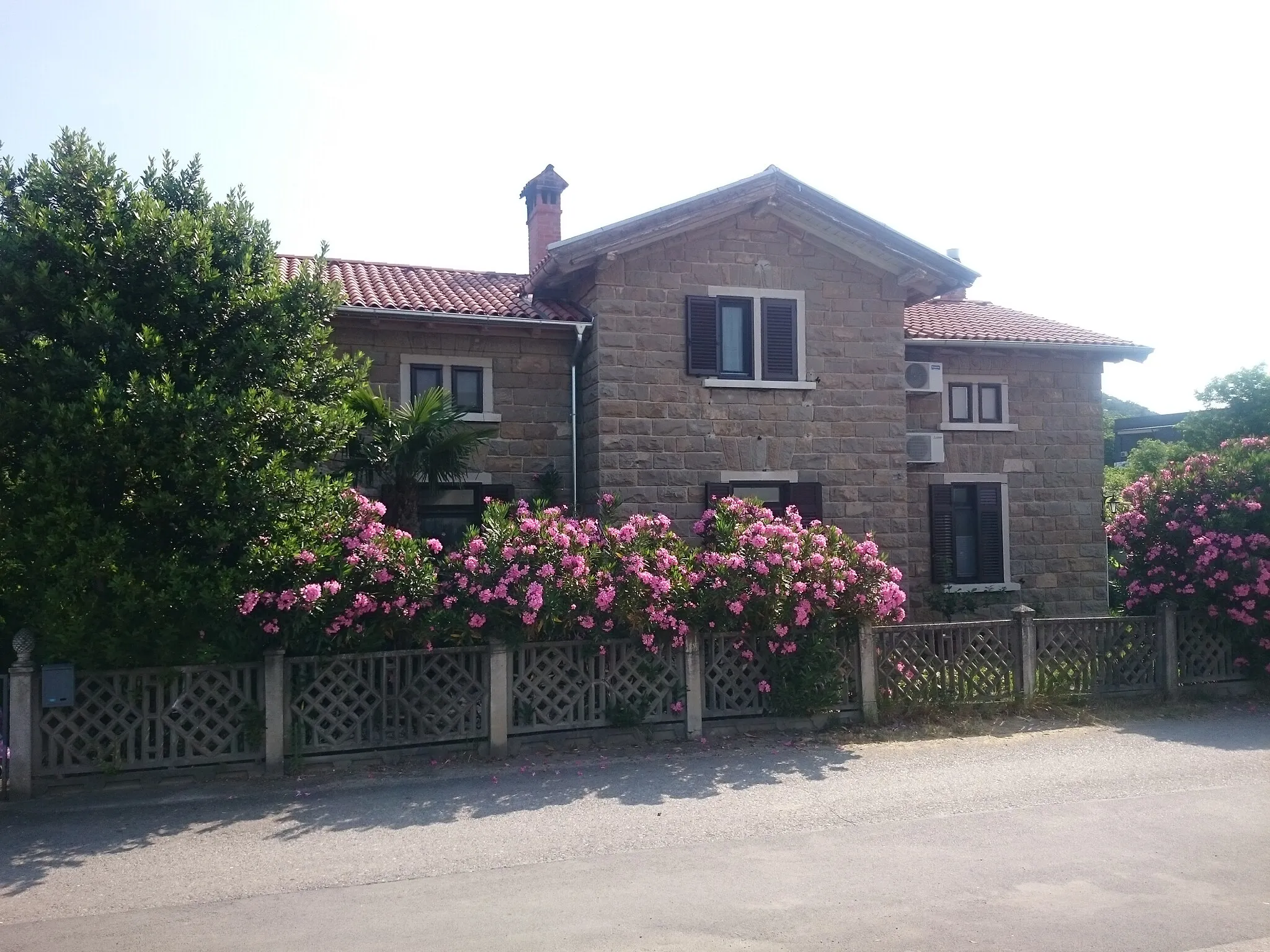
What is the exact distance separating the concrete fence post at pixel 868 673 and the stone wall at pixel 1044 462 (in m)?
6.28

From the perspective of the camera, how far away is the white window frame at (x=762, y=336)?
1443 cm

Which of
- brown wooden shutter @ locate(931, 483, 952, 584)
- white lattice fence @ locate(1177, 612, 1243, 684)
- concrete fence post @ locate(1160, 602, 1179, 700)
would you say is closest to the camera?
concrete fence post @ locate(1160, 602, 1179, 700)

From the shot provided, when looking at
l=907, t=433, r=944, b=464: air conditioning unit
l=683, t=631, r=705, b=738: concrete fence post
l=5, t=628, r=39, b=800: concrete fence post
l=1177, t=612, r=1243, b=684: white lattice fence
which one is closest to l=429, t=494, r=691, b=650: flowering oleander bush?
l=683, t=631, r=705, b=738: concrete fence post

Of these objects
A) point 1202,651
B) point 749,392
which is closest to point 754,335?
point 749,392

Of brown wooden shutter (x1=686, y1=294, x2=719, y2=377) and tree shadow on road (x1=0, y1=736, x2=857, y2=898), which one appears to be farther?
brown wooden shutter (x1=686, y1=294, x2=719, y2=377)

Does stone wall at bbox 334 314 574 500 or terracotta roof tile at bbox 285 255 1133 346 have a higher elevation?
terracotta roof tile at bbox 285 255 1133 346

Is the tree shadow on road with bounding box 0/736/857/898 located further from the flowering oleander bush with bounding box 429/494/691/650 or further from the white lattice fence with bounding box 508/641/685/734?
the flowering oleander bush with bounding box 429/494/691/650

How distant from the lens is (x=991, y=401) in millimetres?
17375

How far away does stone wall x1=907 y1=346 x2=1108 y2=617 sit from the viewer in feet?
56.0

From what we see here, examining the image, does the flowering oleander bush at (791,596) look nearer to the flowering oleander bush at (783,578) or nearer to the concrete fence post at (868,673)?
the flowering oleander bush at (783,578)

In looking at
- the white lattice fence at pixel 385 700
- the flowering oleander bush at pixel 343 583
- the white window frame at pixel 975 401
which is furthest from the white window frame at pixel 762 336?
the white lattice fence at pixel 385 700

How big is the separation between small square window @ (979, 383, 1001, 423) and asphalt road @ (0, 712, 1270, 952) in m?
8.25

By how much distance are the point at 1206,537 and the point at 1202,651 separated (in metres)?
1.39

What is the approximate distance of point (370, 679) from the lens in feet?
30.7
